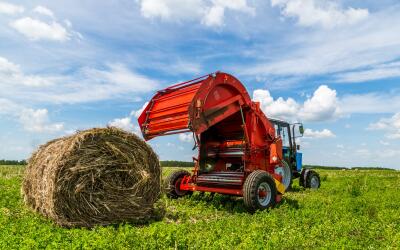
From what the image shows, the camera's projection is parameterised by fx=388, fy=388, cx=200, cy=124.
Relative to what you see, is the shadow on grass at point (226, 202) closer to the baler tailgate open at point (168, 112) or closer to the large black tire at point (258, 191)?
the large black tire at point (258, 191)

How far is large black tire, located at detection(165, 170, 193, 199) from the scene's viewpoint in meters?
11.9

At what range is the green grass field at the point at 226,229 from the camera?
19.8 ft

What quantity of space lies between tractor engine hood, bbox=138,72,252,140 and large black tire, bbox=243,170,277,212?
175cm

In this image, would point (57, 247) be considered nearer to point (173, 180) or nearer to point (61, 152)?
point (61, 152)

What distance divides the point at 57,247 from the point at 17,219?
2861mm

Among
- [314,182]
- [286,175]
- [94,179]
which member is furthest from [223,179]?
[314,182]

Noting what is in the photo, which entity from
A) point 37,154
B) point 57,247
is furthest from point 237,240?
point 37,154

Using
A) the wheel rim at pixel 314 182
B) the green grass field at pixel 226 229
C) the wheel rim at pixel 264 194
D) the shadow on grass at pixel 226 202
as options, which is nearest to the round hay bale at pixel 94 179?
the green grass field at pixel 226 229

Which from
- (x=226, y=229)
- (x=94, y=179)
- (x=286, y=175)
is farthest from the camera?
(x=286, y=175)

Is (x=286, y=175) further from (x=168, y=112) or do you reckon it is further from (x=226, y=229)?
(x=226, y=229)

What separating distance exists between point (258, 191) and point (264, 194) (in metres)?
0.31

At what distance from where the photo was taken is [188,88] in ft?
34.1

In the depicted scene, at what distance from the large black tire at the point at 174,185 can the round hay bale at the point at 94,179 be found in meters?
2.63

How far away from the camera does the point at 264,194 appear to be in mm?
10211
